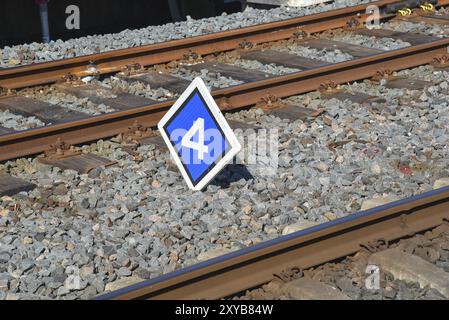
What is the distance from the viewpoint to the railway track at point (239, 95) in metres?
5.61

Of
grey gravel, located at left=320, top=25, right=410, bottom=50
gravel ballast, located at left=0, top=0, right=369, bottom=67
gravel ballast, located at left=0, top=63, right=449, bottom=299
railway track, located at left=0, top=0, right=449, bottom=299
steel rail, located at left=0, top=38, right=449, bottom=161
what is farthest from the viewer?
grey gravel, located at left=320, top=25, right=410, bottom=50

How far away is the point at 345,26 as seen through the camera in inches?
493

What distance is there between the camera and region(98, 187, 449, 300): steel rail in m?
5.30

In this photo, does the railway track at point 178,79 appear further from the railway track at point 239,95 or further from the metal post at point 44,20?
the metal post at point 44,20

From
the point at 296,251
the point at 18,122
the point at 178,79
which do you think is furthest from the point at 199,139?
the point at 178,79

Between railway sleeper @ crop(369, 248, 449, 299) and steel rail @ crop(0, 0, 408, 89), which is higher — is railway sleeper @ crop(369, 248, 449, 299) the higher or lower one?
the lower one

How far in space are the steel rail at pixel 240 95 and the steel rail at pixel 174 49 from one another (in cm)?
175

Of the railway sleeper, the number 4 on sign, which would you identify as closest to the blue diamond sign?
the number 4 on sign

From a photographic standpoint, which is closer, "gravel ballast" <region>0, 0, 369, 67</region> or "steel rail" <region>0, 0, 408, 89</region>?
"steel rail" <region>0, 0, 408, 89</region>

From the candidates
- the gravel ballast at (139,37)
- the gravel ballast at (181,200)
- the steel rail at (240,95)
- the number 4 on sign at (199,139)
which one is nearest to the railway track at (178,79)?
the steel rail at (240,95)

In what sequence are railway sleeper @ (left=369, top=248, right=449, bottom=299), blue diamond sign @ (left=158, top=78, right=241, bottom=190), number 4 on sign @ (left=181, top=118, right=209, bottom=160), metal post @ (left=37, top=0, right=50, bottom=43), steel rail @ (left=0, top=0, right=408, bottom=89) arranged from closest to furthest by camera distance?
railway sleeper @ (left=369, top=248, right=449, bottom=299) → blue diamond sign @ (left=158, top=78, right=241, bottom=190) → number 4 on sign @ (left=181, top=118, right=209, bottom=160) → steel rail @ (left=0, top=0, right=408, bottom=89) → metal post @ (left=37, top=0, right=50, bottom=43)

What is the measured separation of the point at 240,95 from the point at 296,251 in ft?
12.5

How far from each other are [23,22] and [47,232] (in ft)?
29.5

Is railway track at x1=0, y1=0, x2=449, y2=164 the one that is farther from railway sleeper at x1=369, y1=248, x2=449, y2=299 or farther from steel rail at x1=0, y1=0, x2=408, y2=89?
railway sleeper at x1=369, y1=248, x2=449, y2=299
